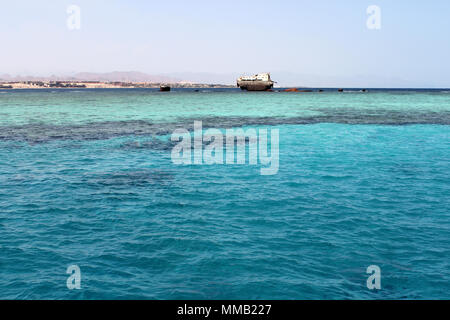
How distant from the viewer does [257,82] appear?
189250 mm

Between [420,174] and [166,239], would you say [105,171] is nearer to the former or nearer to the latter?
[166,239]

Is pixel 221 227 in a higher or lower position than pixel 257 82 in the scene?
lower

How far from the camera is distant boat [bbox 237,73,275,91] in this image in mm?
189125

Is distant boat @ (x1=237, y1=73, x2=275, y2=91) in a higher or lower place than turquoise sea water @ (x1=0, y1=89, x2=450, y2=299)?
higher

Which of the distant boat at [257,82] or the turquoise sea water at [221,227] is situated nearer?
the turquoise sea water at [221,227]

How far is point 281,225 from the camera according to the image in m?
14.0

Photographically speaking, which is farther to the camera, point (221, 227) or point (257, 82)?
point (257, 82)

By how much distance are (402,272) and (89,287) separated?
8.09m

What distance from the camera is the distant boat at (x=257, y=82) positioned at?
189m

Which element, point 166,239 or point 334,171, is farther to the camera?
point 334,171

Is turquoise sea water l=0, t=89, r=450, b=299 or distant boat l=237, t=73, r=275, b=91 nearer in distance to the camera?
turquoise sea water l=0, t=89, r=450, b=299

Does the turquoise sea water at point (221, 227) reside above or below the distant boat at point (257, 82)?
below
